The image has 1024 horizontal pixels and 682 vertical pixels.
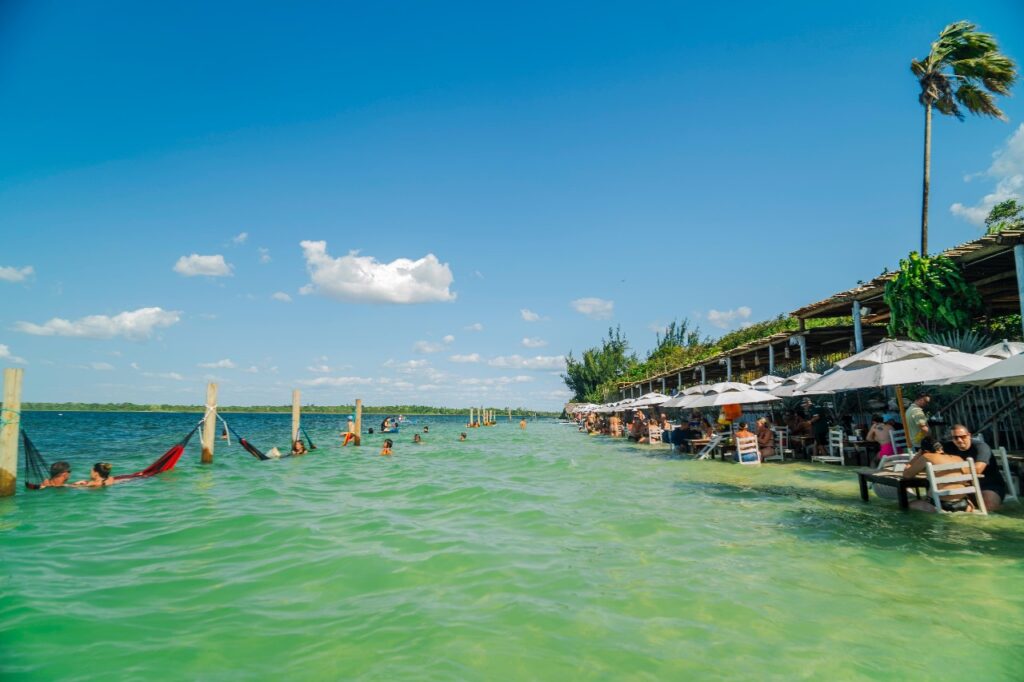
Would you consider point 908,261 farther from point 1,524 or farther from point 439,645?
point 1,524

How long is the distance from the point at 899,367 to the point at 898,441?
3.69 m

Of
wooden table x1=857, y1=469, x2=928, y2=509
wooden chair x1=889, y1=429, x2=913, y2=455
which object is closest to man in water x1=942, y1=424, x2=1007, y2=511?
wooden table x1=857, y1=469, x2=928, y2=509

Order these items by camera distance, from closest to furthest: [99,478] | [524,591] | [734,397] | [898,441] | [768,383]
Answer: [524,591] < [898,441] < [99,478] < [734,397] < [768,383]

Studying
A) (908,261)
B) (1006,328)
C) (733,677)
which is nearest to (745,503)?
(733,677)

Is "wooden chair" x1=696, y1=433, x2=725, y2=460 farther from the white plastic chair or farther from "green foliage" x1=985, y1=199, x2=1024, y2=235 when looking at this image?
"green foliage" x1=985, y1=199, x2=1024, y2=235

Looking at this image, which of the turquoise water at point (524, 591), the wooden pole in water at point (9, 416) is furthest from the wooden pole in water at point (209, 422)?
the turquoise water at point (524, 591)

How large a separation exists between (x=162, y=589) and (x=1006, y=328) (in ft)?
61.0

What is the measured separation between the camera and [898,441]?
32.6 feet

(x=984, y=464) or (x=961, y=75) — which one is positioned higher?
(x=961, y=75)

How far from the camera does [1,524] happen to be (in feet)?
26.6

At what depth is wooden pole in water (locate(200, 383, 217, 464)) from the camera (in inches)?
603

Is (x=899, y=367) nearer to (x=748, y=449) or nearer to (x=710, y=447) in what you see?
(x=748, y=449)

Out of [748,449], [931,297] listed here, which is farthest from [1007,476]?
[748,449]

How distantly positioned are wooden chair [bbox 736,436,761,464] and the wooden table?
5.45m
